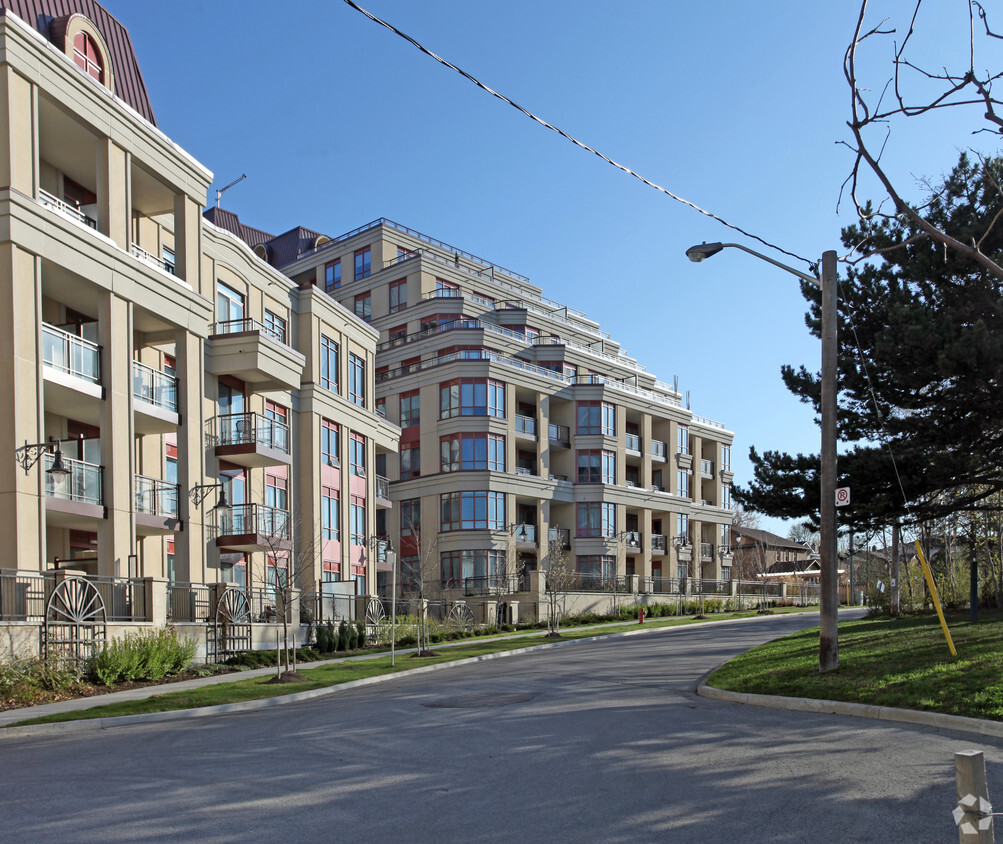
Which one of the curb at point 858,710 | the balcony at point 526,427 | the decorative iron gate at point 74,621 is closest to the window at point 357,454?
the balcony at point 526,427

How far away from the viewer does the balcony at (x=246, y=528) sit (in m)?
29.9

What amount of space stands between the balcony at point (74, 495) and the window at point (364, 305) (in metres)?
44.6

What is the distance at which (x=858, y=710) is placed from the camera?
42.0 feet

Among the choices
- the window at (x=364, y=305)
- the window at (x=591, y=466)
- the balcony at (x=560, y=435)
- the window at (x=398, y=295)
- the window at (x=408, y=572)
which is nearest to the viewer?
the window at (x=408, y=572)

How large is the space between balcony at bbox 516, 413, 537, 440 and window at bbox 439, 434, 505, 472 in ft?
8.03

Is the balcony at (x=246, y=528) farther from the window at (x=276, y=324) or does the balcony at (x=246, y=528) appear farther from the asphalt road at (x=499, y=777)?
the asphalt road at (x=499, y=777)

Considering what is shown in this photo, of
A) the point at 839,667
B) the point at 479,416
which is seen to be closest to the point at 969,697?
the point at 839,667

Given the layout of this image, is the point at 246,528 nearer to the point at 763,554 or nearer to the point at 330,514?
the point at 330,514

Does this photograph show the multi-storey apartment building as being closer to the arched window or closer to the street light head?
the arched window

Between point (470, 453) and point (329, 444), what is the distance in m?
20.2

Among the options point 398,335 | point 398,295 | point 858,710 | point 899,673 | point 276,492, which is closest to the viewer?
point 858,710

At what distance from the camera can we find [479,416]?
59156 mm

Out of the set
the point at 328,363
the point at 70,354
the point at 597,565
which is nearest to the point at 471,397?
the point at 597,565

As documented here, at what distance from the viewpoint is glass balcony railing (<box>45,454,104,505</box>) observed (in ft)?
71.2
